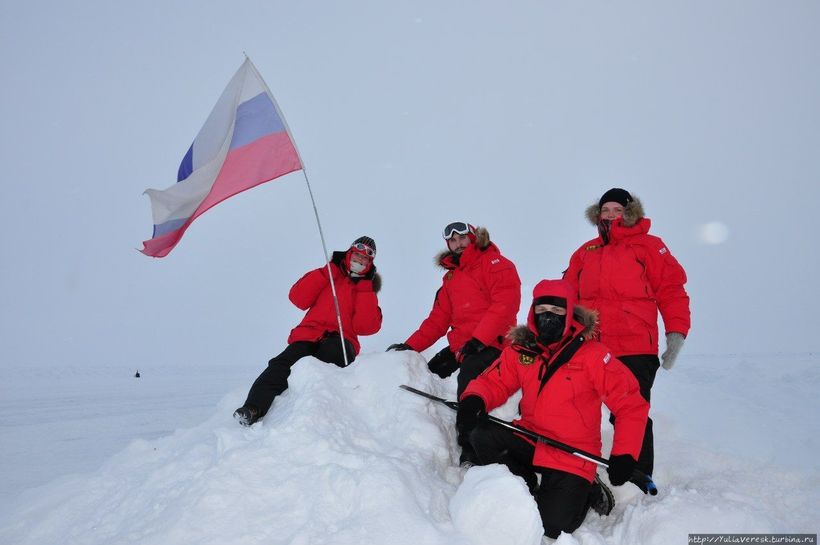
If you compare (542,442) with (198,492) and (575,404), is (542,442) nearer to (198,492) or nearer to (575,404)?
(575,404)

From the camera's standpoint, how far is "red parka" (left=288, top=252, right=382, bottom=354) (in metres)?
5.66

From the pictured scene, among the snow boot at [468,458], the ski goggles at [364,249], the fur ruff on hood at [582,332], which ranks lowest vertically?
the snow boot at [468,458]

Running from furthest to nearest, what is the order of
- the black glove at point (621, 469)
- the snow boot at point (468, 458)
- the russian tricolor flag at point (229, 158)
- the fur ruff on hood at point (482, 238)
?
the russian tricolor flag at point (229, 158), the fur ruff on hood at point (482, 238), the snow boot at point (468, 458), the black glove at point (621, 469)

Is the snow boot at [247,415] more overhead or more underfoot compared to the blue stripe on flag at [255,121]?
more underfoot

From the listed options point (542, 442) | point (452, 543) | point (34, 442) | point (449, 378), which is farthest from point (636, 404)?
point (34, 442)

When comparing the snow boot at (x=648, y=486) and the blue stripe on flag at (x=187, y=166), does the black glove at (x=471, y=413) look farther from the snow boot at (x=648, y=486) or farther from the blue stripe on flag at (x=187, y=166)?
the blue stripe on flag at (x=187, y=166)

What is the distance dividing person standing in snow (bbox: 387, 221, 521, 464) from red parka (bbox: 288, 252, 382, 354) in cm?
49

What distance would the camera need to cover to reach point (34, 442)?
21.8 feet

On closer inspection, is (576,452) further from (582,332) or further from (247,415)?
(247,415)

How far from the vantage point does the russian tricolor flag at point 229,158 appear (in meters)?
5.41

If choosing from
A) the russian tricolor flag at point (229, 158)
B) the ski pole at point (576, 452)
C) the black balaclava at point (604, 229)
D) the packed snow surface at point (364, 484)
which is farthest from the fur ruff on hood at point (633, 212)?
the russian tricolor flag at point (229, 158)

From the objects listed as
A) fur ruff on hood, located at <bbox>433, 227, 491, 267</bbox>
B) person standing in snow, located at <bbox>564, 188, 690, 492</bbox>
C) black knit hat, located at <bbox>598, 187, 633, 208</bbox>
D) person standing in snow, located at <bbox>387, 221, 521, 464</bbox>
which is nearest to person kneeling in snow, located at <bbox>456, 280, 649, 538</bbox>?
person standing in snow, located at <bbox>564, 188, 690, 492</bbox>

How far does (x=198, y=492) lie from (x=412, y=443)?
1.44 metres

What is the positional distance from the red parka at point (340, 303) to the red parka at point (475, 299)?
604 millimetres
